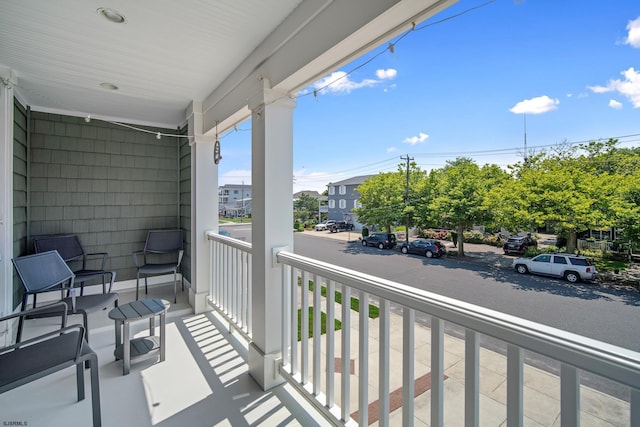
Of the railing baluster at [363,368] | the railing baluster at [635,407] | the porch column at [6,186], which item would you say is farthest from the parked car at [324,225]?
the porch column at [6,186]

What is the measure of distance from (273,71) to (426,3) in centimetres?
112

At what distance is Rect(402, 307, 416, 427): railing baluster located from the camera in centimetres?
114

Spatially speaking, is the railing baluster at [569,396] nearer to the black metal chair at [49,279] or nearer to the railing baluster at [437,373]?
the railing baluster at [437,373]

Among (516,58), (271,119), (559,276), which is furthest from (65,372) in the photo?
(516,58)

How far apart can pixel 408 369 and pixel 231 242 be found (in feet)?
6.68

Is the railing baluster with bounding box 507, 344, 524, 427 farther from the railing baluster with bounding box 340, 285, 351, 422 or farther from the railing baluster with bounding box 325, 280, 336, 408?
the railing baluster with bounding box 325, 280, 336, 408

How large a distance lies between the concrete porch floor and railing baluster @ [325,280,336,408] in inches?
9.7

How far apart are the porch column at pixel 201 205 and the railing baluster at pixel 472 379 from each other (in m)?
2.98

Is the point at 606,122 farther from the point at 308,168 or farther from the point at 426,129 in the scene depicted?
the point at 308,168

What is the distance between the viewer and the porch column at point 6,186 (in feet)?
8.10

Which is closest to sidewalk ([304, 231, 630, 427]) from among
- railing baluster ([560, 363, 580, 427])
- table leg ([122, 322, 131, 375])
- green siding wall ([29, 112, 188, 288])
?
railing baluster ([560, 363, 580, 427])

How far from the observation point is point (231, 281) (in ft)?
9.27

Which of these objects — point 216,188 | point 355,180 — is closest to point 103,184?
point 216,188

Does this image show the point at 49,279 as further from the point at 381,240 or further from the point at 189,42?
the point at 381,240
